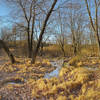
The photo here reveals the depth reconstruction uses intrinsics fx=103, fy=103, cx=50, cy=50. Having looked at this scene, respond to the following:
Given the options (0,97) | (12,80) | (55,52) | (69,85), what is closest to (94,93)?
(69,85)

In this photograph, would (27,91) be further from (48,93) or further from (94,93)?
(94,93)

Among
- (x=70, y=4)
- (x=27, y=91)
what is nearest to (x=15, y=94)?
(x=27, y=91)

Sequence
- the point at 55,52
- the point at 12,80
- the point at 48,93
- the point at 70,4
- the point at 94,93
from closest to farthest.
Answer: the point at 94,93 → the point at 48,93 → the point at 12,80 → the point at 70,4 → the point at 55,52

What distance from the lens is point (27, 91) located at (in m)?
3.13

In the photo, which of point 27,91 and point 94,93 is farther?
point 27,91

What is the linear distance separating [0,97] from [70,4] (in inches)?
235

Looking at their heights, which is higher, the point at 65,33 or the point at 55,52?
the point at 65,33

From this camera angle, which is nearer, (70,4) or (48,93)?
(48,93)

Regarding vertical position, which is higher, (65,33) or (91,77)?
(65,33)

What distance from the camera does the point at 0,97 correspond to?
2.71 metres

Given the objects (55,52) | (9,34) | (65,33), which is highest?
(65,33)

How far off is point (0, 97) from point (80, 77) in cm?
253

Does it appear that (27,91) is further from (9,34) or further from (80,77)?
(9,34)

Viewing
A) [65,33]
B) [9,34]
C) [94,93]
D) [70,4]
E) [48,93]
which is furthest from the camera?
[65,33]
